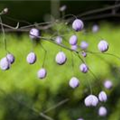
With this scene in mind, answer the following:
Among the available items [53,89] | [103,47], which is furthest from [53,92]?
[103,47]

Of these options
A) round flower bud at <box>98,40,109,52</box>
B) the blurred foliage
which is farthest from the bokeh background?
round flower bud at <box>98,40,109,52</box>

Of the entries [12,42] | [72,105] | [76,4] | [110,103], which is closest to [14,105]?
[72,105]

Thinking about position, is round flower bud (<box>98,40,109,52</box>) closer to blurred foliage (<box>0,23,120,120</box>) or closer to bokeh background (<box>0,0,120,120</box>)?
bokeh background (<box>0,0,120,120</box>)

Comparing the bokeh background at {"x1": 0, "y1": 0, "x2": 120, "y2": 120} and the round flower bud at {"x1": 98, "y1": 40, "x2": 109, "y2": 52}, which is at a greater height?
the bokeh background at {"x1": 0, "y1": 0, "x2": 120, "y2": 120}

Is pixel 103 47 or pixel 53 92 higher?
pixel 53 92

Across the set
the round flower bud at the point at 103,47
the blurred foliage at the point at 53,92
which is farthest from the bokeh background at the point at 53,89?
the round flower bud at the point at 103,47

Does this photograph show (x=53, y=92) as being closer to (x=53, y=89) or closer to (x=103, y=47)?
(x=53, y=89)

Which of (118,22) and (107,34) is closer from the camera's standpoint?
(107,34)

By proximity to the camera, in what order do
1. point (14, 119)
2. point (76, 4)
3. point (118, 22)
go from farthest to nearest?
point (76, 4), point (118, 22), point (14, 119)

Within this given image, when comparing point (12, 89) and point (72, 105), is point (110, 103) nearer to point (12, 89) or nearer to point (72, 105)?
point (72, 105)

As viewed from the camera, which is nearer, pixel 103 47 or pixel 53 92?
pixel 103 47

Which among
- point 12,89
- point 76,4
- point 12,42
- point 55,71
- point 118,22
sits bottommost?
point 12,89
